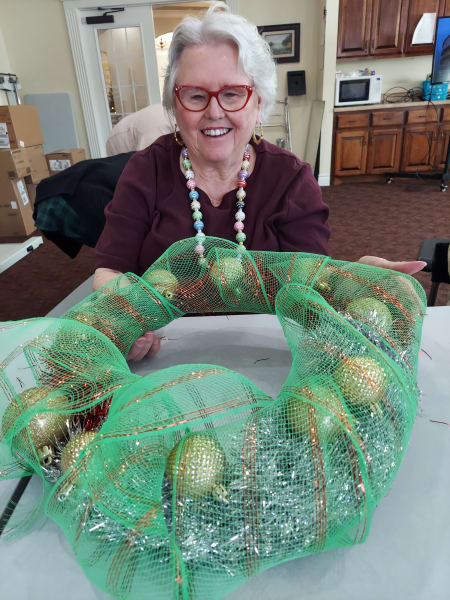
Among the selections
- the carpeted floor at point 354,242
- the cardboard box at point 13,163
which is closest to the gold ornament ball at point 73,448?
the carpeted floor at point 354,242

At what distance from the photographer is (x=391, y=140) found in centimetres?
505

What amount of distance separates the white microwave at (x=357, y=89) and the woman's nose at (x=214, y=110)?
4504 millimetres

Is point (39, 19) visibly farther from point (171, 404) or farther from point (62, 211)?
point (171, 404)

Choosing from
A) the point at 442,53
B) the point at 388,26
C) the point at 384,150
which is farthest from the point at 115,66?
the point at 442,53

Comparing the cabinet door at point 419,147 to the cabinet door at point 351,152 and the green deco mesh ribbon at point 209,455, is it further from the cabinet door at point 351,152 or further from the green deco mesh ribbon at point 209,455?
the green deco mesh ribbon at point 209,455

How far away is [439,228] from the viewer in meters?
3.62

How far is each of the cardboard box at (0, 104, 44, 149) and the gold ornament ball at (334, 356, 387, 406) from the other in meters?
4.21

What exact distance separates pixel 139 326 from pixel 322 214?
2.34ft

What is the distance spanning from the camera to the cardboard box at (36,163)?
3988mm

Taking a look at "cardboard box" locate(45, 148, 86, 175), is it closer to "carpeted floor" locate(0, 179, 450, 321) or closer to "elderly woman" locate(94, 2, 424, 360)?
"carpeted floor" locate(0, 179, 450, 321)

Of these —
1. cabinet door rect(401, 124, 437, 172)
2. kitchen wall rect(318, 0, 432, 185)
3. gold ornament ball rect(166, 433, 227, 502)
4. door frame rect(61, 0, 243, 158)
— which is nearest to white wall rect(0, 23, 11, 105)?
door frame rect(61, 0, 243, 158)

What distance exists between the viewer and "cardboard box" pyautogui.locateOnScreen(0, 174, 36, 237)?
379 cm

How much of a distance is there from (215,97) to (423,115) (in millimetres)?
4800

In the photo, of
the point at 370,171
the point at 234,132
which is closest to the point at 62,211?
the point at 234,132
